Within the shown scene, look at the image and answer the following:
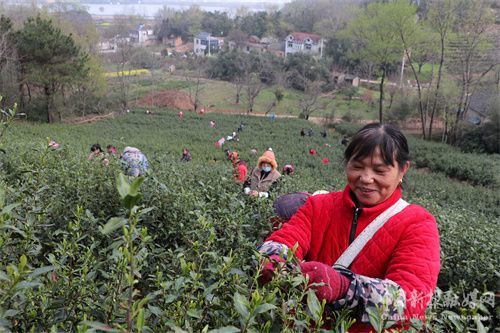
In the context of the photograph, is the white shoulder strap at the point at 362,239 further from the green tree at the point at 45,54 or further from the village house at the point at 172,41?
the village house at the point at 172,41

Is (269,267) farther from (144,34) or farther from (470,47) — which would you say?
(144,34)

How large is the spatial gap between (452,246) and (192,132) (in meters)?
20.8

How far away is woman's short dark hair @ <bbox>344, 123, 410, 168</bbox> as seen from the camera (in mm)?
1706

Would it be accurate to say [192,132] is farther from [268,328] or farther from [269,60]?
[269,60]

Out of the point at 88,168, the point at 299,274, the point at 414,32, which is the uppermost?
the point at 414,32

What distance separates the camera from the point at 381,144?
1.71 metres

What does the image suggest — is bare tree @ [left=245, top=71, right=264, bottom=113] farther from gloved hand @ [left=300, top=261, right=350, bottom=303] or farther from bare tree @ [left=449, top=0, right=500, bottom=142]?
gloved hand @ [left=300, top=261, right=350, bottom=303]

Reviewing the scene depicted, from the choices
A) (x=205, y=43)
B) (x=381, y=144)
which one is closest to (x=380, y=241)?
(x=381, y=144)

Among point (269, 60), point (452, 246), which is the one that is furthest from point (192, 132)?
point (269, 60)

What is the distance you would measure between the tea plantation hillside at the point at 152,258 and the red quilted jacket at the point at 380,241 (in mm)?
142

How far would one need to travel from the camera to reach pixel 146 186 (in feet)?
9.30

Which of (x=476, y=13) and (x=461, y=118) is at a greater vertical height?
(x=476, y=13)

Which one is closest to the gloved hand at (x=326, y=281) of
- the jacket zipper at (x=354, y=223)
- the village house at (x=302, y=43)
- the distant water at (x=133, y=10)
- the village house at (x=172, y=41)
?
the jacket zipper at (x=354, y=223)

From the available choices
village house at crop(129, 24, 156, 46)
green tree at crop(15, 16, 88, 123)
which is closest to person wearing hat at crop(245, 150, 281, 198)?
green tree at crop(15, 16, 88, 123)
